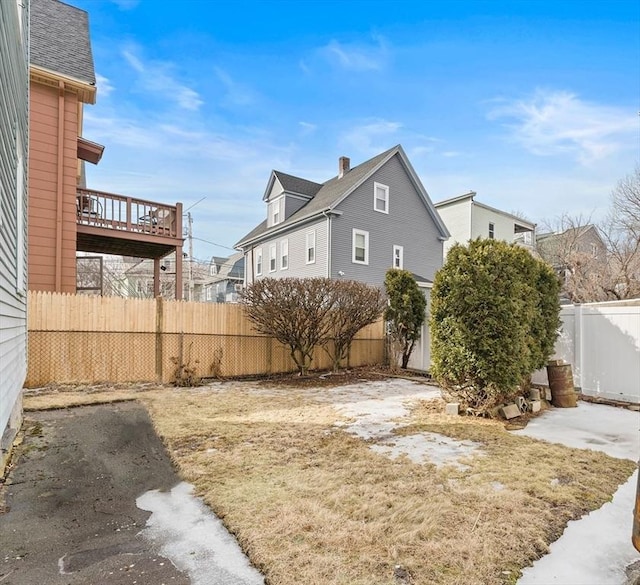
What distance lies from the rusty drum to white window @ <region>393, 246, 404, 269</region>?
11.3m

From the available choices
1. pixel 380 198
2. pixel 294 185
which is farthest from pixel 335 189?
pixel 294 185

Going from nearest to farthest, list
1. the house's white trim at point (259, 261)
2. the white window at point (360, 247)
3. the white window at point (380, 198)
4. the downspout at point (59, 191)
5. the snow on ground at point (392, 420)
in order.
A: the snow on ground at point (392, 420)
the downspout at point (59, 191)
the white window at point (360, 247)
the white window at point (380, 198)
the house's white trim at point (259, 261)

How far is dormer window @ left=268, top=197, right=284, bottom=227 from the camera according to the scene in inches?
777

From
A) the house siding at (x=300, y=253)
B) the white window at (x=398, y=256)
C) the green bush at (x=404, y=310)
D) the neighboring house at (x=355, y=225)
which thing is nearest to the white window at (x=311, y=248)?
the neighboring house at (x=355, y=225)

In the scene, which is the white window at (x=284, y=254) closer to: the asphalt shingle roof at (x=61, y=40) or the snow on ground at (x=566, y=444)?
the snow on ground at (x=566, y=444)

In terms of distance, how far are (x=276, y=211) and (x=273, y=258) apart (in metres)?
2.31

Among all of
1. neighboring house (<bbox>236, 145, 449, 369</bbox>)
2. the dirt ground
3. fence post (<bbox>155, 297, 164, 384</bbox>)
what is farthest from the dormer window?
the dirt ground

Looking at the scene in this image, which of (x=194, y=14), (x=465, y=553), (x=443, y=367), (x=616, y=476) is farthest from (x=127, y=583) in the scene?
(x=194, y=14)

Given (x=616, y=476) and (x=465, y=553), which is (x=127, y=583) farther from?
(x=616, y=476)

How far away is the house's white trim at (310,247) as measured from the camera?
17.1m

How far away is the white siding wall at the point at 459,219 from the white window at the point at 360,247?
678 cm

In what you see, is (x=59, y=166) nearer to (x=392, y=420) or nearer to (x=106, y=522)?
(x=106, y=522)

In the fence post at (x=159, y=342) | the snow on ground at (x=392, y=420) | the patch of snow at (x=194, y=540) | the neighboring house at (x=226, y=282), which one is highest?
the neighboring house at (x=226, y=282)

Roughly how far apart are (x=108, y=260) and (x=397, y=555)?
37603 millimetres
